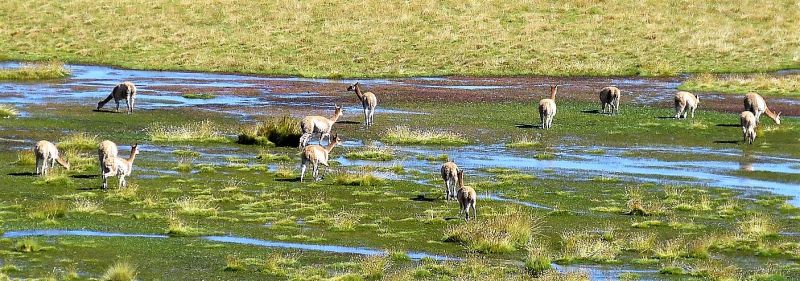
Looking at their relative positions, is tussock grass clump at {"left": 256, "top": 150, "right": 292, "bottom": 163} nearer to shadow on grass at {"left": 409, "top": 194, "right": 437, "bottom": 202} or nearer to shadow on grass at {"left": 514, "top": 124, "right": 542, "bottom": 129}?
shadow on grass at {"left": 409, "top": 194, "right": 437, "bottom": 202}

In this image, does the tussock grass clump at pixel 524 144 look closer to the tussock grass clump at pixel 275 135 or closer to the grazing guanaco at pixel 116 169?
the tussock grass clump at pixel 275 135

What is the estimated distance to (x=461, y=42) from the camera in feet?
239

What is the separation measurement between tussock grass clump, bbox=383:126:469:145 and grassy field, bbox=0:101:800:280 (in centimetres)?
114

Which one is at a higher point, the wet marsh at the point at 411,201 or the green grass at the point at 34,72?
the green grass at the point at 34,72

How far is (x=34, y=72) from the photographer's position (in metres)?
59.9

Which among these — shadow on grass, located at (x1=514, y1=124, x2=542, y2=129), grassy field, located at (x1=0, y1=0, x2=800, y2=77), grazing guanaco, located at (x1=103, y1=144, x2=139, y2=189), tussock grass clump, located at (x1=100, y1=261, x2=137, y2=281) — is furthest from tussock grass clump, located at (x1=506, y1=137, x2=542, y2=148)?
grassy field, located at (x1=0, y1=0, x2=800, y2=77)

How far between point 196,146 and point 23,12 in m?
52.5

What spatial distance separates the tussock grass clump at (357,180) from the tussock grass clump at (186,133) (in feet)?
29.1

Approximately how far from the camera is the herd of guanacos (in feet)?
86.0

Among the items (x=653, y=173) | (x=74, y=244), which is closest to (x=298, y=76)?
(x=653, y=173)

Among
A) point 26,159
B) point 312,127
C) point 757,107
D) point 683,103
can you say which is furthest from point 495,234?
point 683,103

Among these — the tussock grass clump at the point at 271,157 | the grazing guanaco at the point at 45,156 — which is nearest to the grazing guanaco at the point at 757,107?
the tussock grass clump at the point at 271,157

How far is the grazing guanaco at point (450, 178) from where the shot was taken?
26.1 meters

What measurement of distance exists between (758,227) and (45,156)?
15.7m
